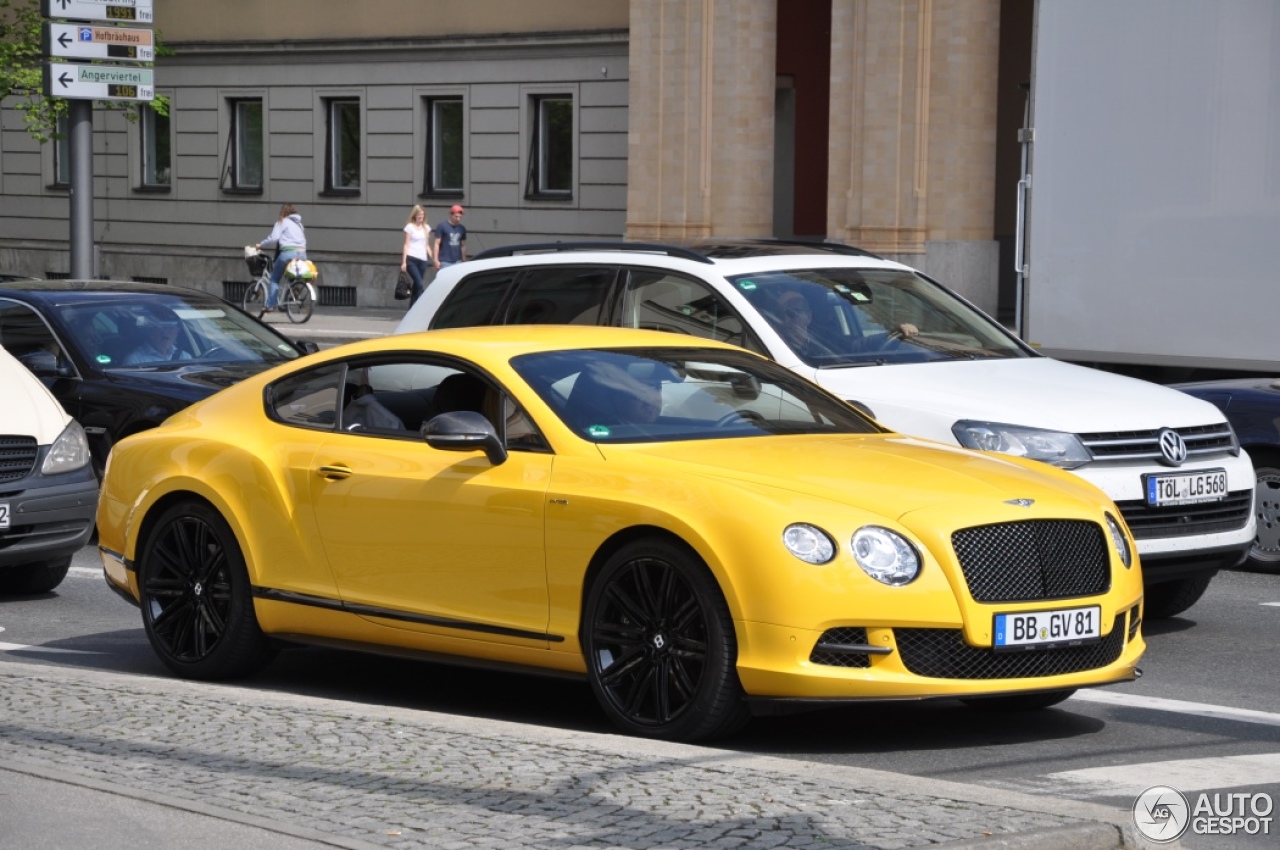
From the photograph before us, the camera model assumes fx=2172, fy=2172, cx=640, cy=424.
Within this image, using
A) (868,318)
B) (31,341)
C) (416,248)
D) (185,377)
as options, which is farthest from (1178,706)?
(416,248)

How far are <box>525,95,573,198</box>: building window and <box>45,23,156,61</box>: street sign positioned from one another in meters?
13.2

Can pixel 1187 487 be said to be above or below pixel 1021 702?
above

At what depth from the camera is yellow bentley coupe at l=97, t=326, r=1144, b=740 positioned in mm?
6789

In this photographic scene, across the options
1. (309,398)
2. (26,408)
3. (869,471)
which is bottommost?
(26,408)

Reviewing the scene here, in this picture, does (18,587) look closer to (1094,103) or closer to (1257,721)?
(1257,721)

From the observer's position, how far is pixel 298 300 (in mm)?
33281

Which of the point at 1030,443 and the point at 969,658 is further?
the point at 1030,443

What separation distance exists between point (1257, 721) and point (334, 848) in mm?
3762

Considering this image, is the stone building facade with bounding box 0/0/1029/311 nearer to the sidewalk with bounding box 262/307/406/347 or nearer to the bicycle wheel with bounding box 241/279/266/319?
the sidewalk with bounding box 262/307/406/347

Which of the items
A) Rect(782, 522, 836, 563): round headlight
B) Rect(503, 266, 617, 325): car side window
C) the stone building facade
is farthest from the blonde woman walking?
Rect(782, 522, 836, 563): round headlight

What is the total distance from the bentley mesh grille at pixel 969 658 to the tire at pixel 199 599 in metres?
2.78

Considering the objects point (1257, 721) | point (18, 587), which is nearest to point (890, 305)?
point (1257, 721)

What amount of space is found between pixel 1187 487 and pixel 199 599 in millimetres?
4260

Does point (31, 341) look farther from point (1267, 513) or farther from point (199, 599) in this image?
point (1267, 513)
